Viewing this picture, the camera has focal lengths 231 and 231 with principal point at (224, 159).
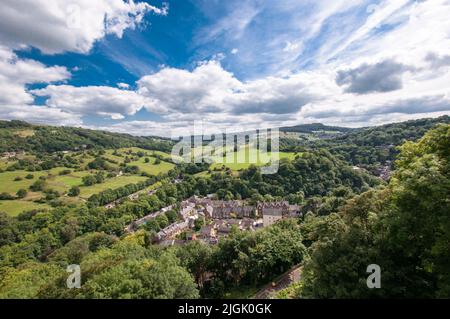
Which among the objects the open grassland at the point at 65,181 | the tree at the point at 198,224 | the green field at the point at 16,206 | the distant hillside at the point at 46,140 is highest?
the distant hillside at the point at 46,140

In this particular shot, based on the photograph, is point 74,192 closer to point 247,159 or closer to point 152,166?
point 152,166

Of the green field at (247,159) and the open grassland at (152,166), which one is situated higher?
the green field at (247,159)

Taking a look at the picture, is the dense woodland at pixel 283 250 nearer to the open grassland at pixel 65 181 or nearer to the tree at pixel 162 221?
the tree at pixel 162 221

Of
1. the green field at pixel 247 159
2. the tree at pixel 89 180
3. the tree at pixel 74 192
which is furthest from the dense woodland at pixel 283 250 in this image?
the green field at pixel 247 159

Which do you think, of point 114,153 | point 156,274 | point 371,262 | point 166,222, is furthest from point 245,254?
point 114,153

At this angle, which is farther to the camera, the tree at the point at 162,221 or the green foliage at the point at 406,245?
the tree at the point at 162,221

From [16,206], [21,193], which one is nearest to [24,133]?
[21,193]

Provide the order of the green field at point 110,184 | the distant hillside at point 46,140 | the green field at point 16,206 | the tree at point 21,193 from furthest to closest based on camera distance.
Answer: the distant hillside at point 46,140 → the green field at point 110,184 → the tree at point 21,193 → the green field at point 16,206
